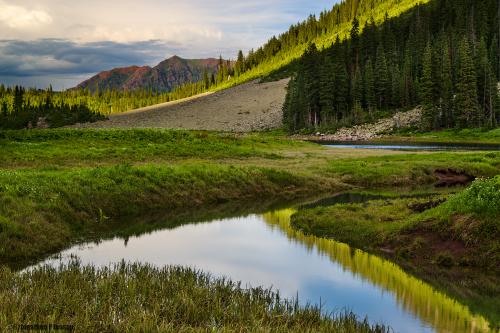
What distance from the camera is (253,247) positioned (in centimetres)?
2238

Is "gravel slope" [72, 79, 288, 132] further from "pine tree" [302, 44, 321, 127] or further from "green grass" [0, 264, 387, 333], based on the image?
"green grass" [0, 264, 387, 333]

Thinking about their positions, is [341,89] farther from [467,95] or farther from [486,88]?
[486,88]

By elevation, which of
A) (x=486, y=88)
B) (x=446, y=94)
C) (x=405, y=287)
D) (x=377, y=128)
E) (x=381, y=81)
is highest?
(x=381, y=81)

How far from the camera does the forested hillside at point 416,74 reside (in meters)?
102

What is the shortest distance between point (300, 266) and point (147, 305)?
817 cm

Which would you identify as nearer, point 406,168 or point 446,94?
point 406,168

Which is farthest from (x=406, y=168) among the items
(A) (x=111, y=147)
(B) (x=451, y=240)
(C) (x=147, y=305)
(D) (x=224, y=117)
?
(D) (x=224, y=117)

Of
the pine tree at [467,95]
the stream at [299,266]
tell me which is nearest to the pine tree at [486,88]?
the pine tree at [467,95]

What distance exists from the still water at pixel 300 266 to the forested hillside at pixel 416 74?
8687 cm

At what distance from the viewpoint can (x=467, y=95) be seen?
98.4 meters

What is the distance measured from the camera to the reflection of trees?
1352cm

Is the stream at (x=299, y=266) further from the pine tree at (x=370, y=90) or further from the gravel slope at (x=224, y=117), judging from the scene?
the gravel slope at (x=224, y=117)

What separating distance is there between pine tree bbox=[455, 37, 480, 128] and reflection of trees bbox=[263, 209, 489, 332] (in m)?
85.8

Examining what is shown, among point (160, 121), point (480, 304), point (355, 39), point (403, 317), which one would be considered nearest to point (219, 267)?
point (403, 317)
